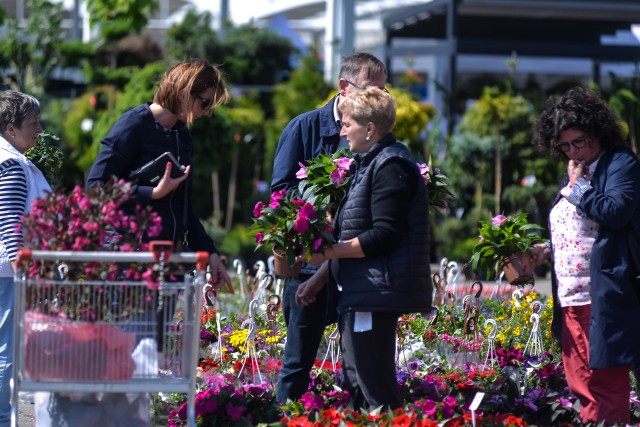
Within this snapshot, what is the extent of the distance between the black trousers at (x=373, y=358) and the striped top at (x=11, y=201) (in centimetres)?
145

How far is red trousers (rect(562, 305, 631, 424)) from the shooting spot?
4637 millimetres

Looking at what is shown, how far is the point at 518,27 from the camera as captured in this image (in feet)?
58.6

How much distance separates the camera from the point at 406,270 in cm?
413

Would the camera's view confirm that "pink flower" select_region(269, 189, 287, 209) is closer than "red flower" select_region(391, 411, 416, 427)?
No

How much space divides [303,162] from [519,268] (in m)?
1.11

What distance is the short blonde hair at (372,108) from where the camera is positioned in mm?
4227

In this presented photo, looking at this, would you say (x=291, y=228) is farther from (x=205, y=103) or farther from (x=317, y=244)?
(x=205, y=103)

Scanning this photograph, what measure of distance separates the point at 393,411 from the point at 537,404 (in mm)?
1119

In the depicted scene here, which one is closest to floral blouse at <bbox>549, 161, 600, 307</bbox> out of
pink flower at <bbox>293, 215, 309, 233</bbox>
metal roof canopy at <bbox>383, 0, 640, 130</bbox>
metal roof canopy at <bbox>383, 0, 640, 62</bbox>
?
pink flower at <bbox>293, 215, 309, 233</bbox>

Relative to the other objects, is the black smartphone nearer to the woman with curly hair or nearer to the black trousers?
the black trousers

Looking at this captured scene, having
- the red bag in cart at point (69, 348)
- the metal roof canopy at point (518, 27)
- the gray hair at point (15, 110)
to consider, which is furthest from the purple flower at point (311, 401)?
the metal roof canopy at point (518, 27)

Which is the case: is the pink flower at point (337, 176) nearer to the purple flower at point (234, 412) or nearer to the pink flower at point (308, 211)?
the pink flower at point (308, 211)

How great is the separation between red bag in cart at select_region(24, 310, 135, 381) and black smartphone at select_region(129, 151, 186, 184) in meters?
0.94

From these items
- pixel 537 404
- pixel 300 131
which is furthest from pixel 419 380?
pixel 300 131
